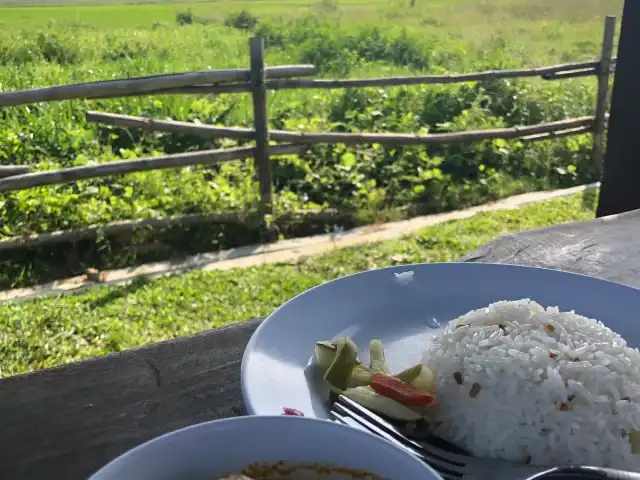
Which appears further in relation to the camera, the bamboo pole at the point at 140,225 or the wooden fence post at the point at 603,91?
the wooden fence post at the point at 603,91

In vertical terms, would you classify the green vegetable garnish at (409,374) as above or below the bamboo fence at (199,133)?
above

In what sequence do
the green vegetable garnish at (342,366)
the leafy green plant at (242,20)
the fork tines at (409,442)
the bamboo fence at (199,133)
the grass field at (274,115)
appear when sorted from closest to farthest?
the fork tines at (409,442) → the green vegetable garnish at (342,366) → the bamboo fence at (199,133) → the grass field at (274,115) → the leafy green plant at (242,20)

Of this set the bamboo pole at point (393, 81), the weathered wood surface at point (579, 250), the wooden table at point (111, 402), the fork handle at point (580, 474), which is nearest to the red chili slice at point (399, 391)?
the wooden table at point (111, 402)

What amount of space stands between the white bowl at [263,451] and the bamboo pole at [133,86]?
3009mm

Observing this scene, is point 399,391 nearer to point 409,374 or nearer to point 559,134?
point 409,374

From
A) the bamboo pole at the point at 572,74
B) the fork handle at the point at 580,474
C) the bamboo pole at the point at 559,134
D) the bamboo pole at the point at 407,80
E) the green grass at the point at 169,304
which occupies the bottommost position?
the green grass at the point at 169,304

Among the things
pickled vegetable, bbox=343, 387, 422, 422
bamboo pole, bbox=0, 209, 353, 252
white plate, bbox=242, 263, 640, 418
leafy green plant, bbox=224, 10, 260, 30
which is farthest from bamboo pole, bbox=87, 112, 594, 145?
leafy green plant, bbox=224, 10, 260, 30

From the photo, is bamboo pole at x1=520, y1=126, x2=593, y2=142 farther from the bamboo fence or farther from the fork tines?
the fork tines

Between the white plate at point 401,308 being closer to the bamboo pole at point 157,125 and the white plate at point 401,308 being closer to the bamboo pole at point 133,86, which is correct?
the bamboo pole at point 133,86

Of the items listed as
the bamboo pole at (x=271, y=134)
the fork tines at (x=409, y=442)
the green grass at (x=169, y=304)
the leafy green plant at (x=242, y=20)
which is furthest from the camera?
the leafy green plant at (x=242, y=20)

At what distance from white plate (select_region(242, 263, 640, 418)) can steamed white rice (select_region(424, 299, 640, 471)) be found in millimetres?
86

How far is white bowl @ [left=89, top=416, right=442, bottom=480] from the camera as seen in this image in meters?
0.41

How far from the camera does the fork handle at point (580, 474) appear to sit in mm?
384

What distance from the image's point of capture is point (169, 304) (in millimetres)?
2840
